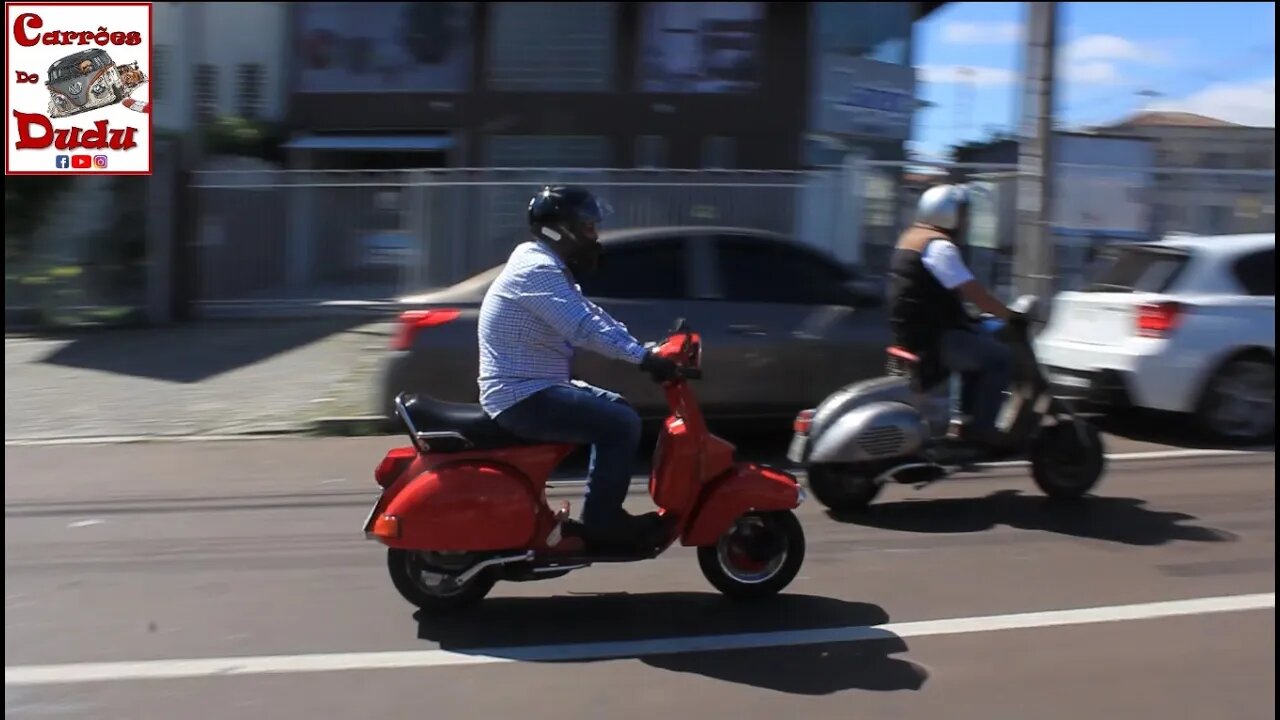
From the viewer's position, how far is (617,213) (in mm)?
14625

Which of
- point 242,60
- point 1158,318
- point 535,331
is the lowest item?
point 1158,318

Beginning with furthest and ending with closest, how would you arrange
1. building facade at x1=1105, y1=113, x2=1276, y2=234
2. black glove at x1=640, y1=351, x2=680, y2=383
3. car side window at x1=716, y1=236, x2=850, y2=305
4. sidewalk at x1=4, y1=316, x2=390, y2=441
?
building facade at x1=1105, y1=113, x2=1276, y2=234
sidewalk at x1=4, y1=316, x2=390, y2=441
car side window at x1=716, y1=236, x2=850, y2=305
black glove at x1=640, y1=351, x2=680, y2=383

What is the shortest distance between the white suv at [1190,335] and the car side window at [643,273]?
3086mm

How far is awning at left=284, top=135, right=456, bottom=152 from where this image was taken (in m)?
23.4

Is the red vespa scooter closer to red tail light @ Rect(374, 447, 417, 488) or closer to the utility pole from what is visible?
red tail light @ Rect(374, 447, 417, 488)

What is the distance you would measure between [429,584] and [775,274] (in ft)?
13.9

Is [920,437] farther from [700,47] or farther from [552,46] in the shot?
[552,46]

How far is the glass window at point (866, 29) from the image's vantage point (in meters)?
23.7

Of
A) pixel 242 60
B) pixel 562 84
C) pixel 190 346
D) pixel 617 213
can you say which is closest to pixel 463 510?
pixel 190 346

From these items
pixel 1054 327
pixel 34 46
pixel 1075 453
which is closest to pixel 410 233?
pixel 34 46

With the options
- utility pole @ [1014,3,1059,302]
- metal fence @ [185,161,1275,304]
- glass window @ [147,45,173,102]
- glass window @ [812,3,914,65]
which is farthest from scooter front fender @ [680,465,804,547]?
glass window @ [812,3,914,65]

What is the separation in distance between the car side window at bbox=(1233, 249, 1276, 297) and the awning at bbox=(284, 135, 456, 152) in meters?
16.7

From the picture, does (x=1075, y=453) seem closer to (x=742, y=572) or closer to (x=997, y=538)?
(x=997, y=538)

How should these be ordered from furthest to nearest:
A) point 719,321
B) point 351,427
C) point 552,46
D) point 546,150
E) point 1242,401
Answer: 1. point 546,150
2. point 552,46
3. point 351,427
4. point 1242,401
5. point 719,321
